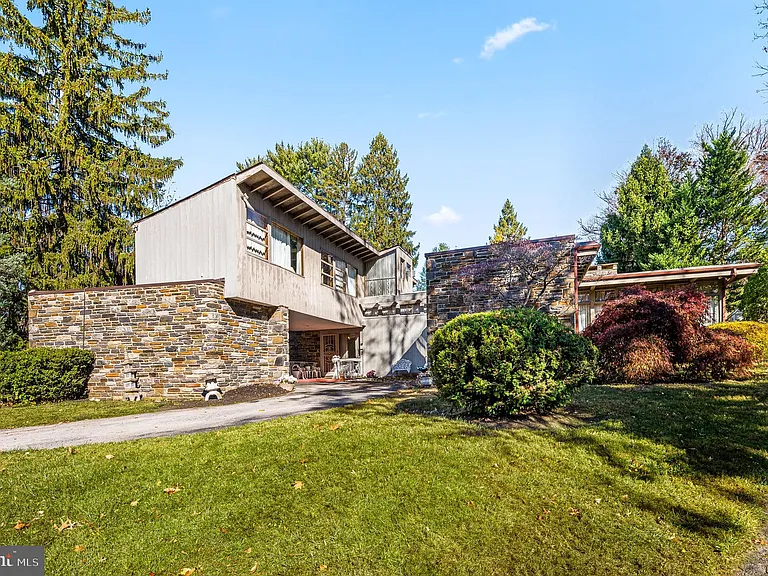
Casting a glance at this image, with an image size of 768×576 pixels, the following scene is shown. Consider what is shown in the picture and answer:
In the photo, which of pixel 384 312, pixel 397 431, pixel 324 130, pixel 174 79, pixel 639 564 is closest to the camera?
pixel 639 564

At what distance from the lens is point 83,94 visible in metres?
16.1

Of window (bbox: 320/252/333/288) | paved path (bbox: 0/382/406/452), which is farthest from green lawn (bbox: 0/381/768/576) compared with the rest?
window (bbox: 320/252/333/288)

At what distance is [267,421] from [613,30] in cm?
1114

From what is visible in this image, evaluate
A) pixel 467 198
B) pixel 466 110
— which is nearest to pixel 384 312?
pixel 467 198

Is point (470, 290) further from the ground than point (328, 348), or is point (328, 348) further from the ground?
point (470, 290)

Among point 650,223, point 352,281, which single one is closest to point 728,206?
point 650,223

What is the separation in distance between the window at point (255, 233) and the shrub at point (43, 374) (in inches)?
195

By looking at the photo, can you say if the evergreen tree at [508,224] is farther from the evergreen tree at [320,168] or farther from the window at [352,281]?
the window at [352,281]

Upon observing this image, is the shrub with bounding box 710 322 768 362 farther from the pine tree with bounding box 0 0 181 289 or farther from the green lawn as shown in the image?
the pine tree with bounding box 0 0 181 289

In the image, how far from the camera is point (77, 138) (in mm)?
16672

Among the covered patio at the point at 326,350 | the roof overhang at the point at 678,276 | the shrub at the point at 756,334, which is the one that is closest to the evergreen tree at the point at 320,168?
the covered patio at the point at 326,350

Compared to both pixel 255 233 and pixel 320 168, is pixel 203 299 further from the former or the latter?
pixel 320 168

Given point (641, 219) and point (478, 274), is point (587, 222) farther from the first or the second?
point (478, 274)

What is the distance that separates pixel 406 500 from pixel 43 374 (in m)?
10.5
